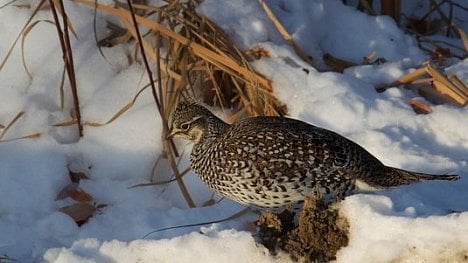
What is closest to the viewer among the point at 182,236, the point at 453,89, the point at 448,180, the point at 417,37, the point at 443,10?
the point at 182,236

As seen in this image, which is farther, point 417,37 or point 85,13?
point 417,37

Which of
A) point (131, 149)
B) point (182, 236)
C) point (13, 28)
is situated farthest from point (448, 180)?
point (13, 28)

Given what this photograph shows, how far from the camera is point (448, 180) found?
14.6ft

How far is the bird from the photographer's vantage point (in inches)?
161

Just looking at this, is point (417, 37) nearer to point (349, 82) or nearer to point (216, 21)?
point (349, 82)

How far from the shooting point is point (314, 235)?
3754mm

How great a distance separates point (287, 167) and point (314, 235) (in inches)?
15.8

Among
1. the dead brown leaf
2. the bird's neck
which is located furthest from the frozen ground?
the bird's neck

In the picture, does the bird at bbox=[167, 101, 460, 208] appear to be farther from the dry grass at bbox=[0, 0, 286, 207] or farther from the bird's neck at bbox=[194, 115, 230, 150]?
the dry grass at bbox=[0, 0, 286, 207]

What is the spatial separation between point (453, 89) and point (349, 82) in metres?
0.50

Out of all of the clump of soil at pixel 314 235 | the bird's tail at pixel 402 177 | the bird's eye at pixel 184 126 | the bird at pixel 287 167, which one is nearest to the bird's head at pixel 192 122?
the bird's eye at pixel 184 126

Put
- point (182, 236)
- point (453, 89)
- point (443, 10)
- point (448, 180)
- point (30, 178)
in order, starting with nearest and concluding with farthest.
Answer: point (182, 236)
point (448, 180)
point (30, 178)
point (453, 89)
point (443, 10)

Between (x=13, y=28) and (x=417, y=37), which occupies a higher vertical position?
(x=13, y=28)

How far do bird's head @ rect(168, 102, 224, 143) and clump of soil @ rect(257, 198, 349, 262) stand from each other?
865 millimetres
